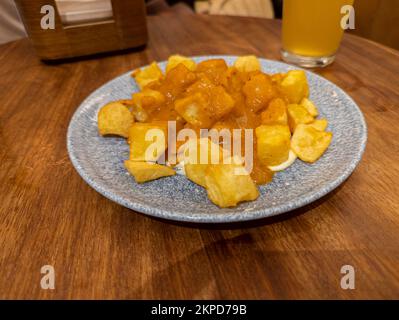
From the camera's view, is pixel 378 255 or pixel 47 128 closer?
pixel 378 255

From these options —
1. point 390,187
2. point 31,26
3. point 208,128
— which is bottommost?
point 390,187

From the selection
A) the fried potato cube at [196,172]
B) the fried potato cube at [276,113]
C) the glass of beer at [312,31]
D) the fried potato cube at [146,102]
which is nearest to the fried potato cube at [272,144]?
the fried potato cube at [276,113]

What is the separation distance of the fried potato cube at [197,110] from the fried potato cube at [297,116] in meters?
0.22

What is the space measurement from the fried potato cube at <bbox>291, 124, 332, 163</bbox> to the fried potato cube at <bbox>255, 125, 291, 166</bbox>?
0.12ft

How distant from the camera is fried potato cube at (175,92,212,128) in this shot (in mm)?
795

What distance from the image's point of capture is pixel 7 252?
0.65m

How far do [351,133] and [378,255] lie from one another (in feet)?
1.01

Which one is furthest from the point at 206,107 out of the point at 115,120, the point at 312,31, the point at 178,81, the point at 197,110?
the point at 312,31

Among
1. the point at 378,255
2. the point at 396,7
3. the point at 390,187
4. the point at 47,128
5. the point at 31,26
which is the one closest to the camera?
the point at 378,255

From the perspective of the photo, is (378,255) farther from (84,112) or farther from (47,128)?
(47,128)

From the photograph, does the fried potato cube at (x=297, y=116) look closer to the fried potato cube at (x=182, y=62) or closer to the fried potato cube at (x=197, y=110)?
the fried potato cube at (x=197, y=110)

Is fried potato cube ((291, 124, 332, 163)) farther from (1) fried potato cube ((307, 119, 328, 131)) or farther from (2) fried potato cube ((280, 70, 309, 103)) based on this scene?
(2) fried potato cube ((280, 70, 309, 103))

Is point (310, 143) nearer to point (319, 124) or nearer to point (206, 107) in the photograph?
point (319, 124)

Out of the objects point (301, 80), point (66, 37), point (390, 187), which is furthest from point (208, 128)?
point (66, 37)
